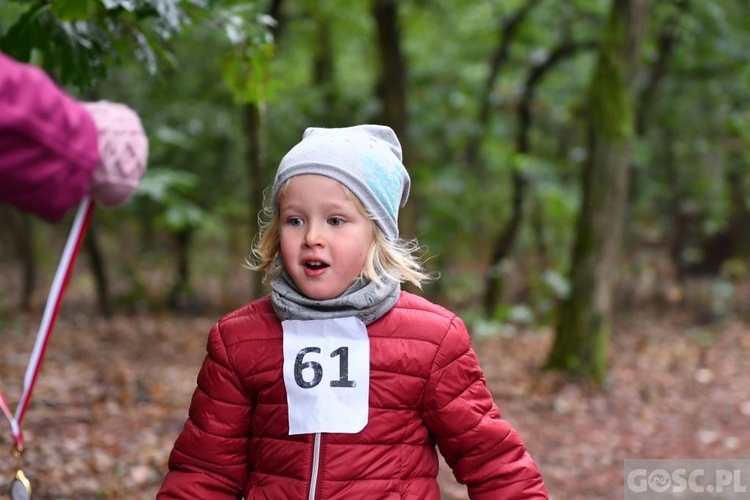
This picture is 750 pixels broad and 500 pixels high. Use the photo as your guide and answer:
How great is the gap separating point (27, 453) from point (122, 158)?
346cm

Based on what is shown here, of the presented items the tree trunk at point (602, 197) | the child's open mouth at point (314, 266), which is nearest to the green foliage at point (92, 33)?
the child's open mouth at point (314, 266)

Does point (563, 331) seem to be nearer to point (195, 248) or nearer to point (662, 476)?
point (662, 476)

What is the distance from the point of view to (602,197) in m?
8.22

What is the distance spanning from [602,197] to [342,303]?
6576 millimetres

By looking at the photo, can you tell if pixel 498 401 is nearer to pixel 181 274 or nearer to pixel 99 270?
Answer: pixel 99 270

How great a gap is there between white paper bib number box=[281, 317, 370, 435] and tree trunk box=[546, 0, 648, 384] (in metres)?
6.54

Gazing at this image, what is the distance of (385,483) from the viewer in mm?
2102

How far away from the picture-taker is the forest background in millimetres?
8133

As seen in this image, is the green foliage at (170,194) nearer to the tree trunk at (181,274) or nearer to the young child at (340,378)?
the tree trunk at (181,274)

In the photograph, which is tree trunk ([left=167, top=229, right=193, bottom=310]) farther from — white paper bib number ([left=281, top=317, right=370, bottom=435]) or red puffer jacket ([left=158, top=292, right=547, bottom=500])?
white paper bib number ([left=281, top=317, right=370, bottom=435])

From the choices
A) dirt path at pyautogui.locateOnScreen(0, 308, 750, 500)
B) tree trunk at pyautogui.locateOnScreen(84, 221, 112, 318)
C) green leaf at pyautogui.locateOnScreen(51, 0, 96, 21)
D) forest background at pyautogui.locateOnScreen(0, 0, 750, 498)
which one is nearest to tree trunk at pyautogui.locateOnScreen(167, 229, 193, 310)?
forest background at pyautogui.locateOnScreen(0, 0, 750, 498)

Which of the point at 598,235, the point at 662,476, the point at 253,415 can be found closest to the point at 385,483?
the point at 253,415

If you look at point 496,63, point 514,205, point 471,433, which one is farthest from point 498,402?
point 496,63

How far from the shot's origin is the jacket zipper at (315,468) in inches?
81.1
